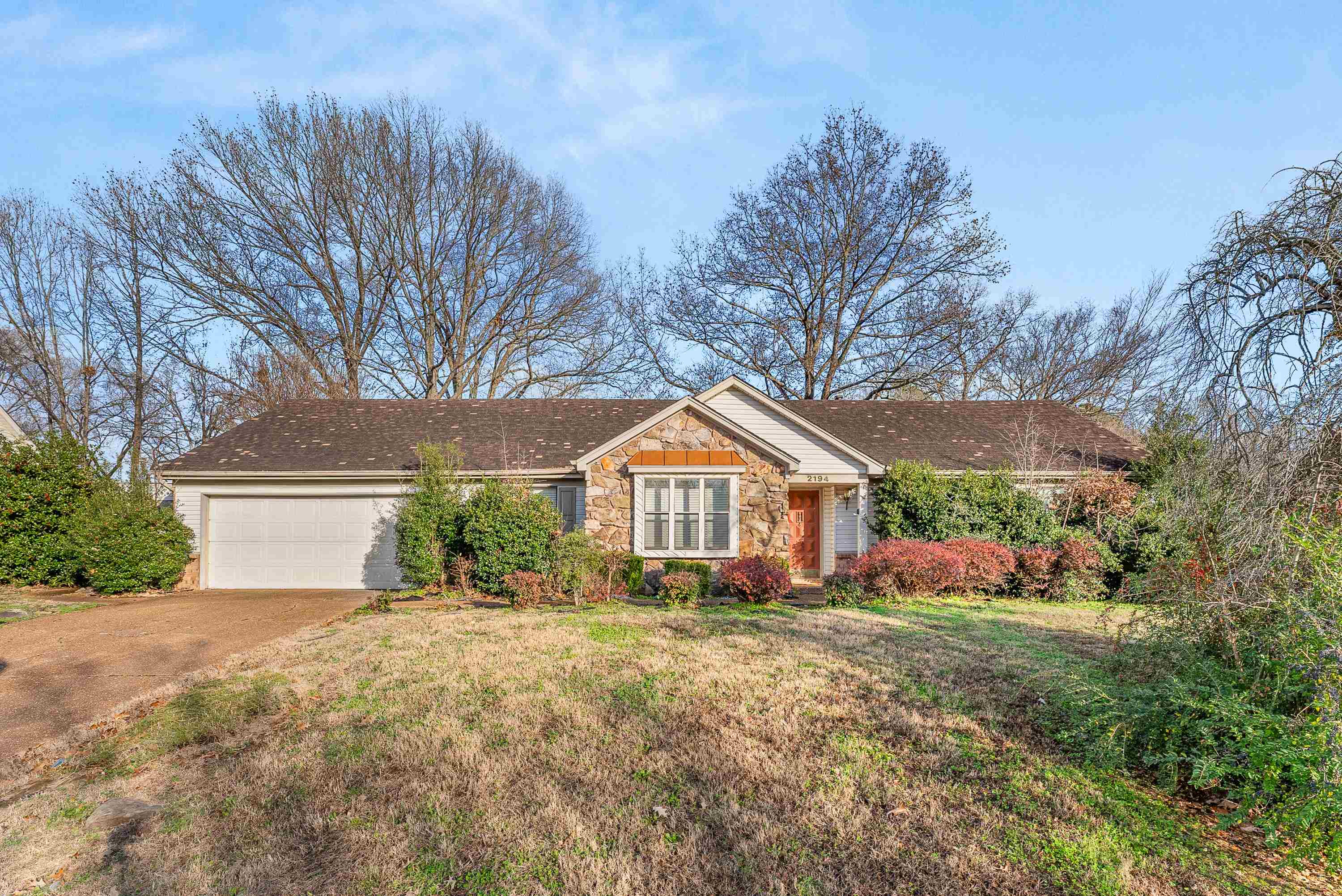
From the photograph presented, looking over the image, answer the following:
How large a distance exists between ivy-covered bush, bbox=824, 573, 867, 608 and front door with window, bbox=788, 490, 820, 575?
3.74m

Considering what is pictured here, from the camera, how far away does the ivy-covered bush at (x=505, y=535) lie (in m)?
12.3

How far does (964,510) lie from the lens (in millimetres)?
13562

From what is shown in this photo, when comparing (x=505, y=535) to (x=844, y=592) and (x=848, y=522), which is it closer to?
(x=844, y=592)

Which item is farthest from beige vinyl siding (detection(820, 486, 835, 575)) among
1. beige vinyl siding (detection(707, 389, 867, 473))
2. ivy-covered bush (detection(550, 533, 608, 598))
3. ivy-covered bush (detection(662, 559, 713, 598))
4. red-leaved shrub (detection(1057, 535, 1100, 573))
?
ivy-covered bush (detection(550, 533, 608, 598))

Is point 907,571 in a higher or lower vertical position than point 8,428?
lower

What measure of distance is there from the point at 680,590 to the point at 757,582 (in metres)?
1.26

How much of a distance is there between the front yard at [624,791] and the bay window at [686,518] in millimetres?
6278

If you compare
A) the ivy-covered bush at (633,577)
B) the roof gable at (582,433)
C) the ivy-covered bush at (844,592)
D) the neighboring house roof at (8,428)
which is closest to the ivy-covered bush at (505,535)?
the ivy-covered bush at (633,577)

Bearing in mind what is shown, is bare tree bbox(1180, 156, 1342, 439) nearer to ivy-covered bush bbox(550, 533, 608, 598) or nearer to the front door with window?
ivy-covered bush bbox(550, 533, 608, 598)

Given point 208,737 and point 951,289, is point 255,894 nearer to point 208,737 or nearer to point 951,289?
point 208,737

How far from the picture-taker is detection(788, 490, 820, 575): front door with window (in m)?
15.5

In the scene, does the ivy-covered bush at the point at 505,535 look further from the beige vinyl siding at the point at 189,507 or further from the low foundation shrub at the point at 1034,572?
the low foundation shrub at the point at 1034,572

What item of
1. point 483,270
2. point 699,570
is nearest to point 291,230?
point 483,270

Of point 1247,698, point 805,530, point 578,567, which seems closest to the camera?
point 1247,698
